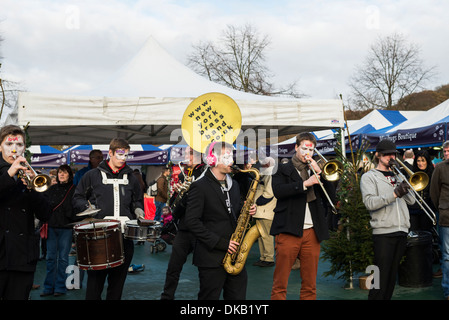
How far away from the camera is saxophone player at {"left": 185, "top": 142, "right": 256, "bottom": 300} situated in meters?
3.77

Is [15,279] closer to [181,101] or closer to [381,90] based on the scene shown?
[181,101]

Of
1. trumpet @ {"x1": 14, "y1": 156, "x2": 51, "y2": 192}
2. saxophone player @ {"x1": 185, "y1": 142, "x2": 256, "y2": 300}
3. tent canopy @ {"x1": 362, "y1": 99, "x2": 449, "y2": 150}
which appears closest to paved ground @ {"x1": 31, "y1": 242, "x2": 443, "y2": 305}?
saxophone player @ {"x1": 185, "y1": 142, "x2": 256, "y2": 300}

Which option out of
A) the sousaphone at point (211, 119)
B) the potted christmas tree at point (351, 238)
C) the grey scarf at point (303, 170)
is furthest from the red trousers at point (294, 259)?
the sousaphone at point (211, 119)

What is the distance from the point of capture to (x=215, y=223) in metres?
3.89

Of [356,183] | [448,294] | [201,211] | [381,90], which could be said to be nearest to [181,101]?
[356,183]

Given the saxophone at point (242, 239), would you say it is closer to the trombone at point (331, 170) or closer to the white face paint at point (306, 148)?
the white face paint at point (306, 148)

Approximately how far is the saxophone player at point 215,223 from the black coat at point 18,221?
126 centimetres

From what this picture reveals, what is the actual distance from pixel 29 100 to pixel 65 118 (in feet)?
1.87

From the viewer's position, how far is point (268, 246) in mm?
8672

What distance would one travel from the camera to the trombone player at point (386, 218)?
471 centimetres

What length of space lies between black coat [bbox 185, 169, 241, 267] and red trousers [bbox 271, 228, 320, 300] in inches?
30.4

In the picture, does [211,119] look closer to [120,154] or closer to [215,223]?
[120,154]

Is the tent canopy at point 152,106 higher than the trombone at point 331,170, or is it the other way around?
the tent canopy at point 152,106

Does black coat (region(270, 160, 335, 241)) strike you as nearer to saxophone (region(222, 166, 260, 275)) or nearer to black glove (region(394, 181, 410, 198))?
saxophone (region(222, 166, 260, 275))
